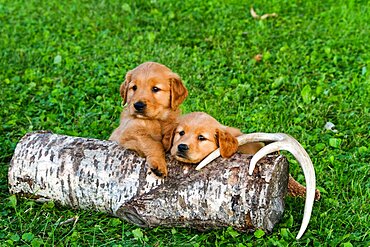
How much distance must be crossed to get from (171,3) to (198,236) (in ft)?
21.1

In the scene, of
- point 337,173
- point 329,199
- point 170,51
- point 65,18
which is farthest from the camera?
point 65,18

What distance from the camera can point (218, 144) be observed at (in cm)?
514

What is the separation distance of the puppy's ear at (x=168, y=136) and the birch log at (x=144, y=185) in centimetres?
17

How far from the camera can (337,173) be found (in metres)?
5.89

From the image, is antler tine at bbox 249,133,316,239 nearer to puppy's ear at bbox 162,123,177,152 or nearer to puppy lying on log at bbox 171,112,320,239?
puppy lying on log at bbox 171,112,320,239

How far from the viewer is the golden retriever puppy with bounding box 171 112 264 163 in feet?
16.6

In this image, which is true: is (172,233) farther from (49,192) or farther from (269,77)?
(269,77)

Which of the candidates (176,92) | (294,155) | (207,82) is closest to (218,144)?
(294,155)

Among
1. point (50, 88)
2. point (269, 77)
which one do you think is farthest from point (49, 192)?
point (269, 77)

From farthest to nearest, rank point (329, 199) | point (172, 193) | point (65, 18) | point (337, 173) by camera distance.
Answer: point (65, 18) → point (337, 173) → point (329, 199) → point (172, 193)

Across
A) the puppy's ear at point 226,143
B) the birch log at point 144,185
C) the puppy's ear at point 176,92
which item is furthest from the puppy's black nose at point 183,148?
the puppy's ear at point 176,92

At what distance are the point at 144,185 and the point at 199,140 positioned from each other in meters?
0.54

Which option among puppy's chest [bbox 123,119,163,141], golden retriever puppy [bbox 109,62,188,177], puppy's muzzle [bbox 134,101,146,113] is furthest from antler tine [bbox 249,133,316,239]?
puppy's muzzle [bbox 134,101,146,113]

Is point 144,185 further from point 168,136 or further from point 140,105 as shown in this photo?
point 140,105
